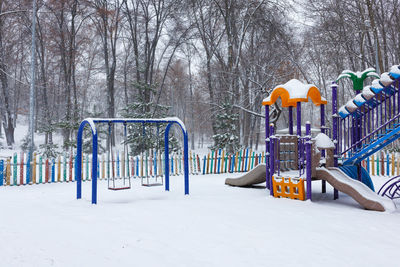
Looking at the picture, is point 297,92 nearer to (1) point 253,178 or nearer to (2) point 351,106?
(2) point 351,106

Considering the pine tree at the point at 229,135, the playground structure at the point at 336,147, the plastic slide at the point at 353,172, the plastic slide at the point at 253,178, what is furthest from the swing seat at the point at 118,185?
the pine tree at the point at 229,135

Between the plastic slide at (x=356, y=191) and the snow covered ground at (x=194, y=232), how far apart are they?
0.25 m

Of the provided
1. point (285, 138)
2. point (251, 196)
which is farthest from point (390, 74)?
point (251, 196)

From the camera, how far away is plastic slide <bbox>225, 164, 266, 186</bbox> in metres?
10.4

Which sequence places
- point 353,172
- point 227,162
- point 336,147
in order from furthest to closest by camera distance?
point 227,162 → point 353,172 → point 336,147

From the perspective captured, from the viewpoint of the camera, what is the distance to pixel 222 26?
25422 mm

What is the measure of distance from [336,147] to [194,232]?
17.2 ft

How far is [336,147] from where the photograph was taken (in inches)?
360

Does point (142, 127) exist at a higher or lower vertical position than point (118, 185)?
higher

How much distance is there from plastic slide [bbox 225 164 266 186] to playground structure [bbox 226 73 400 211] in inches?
15.7

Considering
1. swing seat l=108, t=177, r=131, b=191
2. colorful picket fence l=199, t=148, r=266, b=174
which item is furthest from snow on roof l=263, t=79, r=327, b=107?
colorful picket fence l=199, t=148, r=266, b=174

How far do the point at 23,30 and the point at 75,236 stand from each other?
81.1 ft

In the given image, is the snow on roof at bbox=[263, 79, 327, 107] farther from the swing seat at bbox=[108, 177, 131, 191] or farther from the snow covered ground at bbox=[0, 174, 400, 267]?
the swing seat at bbox=[108, 177, 131, 191]

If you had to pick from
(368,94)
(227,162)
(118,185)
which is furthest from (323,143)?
(227,162)
